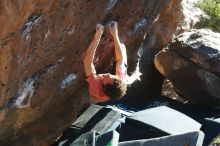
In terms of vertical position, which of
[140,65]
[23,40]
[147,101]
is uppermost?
[23,40]

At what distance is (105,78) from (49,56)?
810 millimetres

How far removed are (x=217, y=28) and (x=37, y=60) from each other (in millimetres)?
8543

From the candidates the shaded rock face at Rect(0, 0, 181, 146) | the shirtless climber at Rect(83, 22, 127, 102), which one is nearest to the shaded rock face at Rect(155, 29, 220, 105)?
the shaded rock face at Rect(0, 0, 181, 146)

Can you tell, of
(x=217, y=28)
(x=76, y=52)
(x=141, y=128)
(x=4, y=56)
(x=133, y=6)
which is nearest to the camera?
(x=4, y=56)

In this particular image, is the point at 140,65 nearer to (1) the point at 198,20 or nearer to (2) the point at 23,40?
(1) the point at 198,20

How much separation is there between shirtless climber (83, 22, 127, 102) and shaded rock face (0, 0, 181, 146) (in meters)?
0.11

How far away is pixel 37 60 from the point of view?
18.5 feet

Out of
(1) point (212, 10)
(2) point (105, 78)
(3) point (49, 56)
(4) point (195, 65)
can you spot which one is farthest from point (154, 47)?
(3) point (49, 56)

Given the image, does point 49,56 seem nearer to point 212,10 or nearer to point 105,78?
point 105,78

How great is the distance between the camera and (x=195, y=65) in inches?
376

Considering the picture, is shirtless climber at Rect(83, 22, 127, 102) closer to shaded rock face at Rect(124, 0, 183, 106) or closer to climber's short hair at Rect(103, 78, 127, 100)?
climber's short hair at Rect(103, 78, 127, 100)

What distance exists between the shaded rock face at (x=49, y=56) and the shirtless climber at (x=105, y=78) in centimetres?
11

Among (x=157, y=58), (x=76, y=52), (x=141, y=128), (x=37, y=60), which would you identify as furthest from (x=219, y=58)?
(x=37, y=60)

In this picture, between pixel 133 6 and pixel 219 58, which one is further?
pixel 219 58
